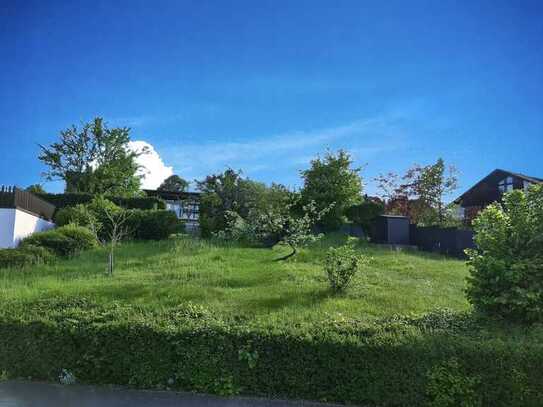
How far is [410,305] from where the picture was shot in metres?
7.99

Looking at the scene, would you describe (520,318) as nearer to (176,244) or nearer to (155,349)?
(155,349)

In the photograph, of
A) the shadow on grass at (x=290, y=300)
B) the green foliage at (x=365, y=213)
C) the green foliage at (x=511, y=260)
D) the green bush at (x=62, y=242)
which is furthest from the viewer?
the green foliage at (x=365, y=213)

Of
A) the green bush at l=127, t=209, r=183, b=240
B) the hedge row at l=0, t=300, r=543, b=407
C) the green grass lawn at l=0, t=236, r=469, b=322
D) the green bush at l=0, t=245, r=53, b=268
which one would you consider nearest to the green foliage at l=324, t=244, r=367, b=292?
the green grass lawn at l=0, t=236, r=469, b=322

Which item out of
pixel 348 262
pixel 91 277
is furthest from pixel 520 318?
pixel 91 277

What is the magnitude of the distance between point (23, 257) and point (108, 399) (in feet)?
29.9

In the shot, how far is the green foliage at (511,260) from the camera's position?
6.50m

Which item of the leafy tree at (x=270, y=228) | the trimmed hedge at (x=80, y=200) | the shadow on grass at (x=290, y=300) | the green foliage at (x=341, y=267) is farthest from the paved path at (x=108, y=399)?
the trimmed hedge at (x=80, y=200)

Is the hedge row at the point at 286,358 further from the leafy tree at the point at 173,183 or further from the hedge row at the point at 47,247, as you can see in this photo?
the leafy tree at the point at 173,183

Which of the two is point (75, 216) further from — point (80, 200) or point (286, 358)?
point (286, 358)

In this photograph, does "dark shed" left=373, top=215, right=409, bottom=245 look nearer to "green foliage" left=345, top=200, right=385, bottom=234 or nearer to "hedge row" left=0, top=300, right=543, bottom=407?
"green foliage" left=345, top=200, right=385, bottom=234

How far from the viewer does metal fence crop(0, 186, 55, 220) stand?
634 inches

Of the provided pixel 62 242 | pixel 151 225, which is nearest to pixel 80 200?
pixel 151 225

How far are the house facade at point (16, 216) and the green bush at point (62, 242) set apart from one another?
3.70ft

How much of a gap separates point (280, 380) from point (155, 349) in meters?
1.60
